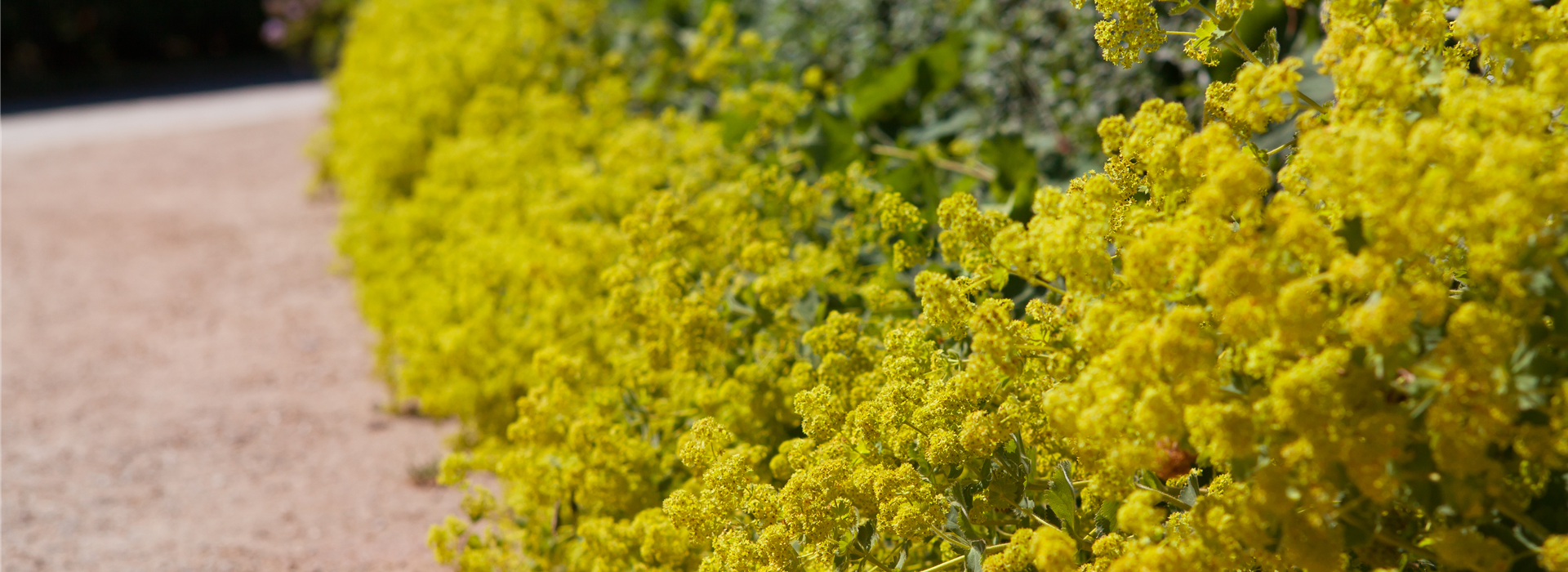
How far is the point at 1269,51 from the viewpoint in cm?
156

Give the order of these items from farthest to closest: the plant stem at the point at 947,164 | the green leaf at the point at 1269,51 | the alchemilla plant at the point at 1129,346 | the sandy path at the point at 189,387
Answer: the sandy path at the point at 189,387 → the plant stem at the point at 947,164 → the green leaf at the point at 1269,51 → the alchemilla plant at the point at 1129,346

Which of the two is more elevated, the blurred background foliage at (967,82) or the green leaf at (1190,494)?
the green leaf at (1190,494)

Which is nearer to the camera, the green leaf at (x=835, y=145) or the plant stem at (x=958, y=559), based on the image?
the plant stem at (x=958, y=559)

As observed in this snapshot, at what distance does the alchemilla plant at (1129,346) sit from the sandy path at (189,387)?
95 cm

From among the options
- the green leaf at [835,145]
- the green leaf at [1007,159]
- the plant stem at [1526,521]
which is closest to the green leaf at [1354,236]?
the plant stem at [1526,521]

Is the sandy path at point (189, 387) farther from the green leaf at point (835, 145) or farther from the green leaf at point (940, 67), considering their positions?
the green leaf at point (940, 67)

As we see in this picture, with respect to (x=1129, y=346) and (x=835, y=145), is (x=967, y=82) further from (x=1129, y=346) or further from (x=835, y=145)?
(x=1129, y=346)

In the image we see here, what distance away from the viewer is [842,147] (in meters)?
3.05

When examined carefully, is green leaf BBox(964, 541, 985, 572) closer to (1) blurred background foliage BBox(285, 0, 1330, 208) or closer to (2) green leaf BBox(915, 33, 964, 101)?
(1) blurred background foliage BBox(285, 0, 1330, 208)

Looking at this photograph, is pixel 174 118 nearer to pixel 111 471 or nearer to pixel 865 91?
pixel 111 471

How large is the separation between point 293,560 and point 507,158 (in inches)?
55.0

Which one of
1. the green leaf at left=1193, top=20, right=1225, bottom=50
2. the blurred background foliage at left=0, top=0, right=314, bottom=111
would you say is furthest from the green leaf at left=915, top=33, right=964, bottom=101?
the blurred background foliage at left=0, top=0, right=314, bottom=111

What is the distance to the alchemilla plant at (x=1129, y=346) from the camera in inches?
46.3

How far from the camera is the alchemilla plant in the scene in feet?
3.85
